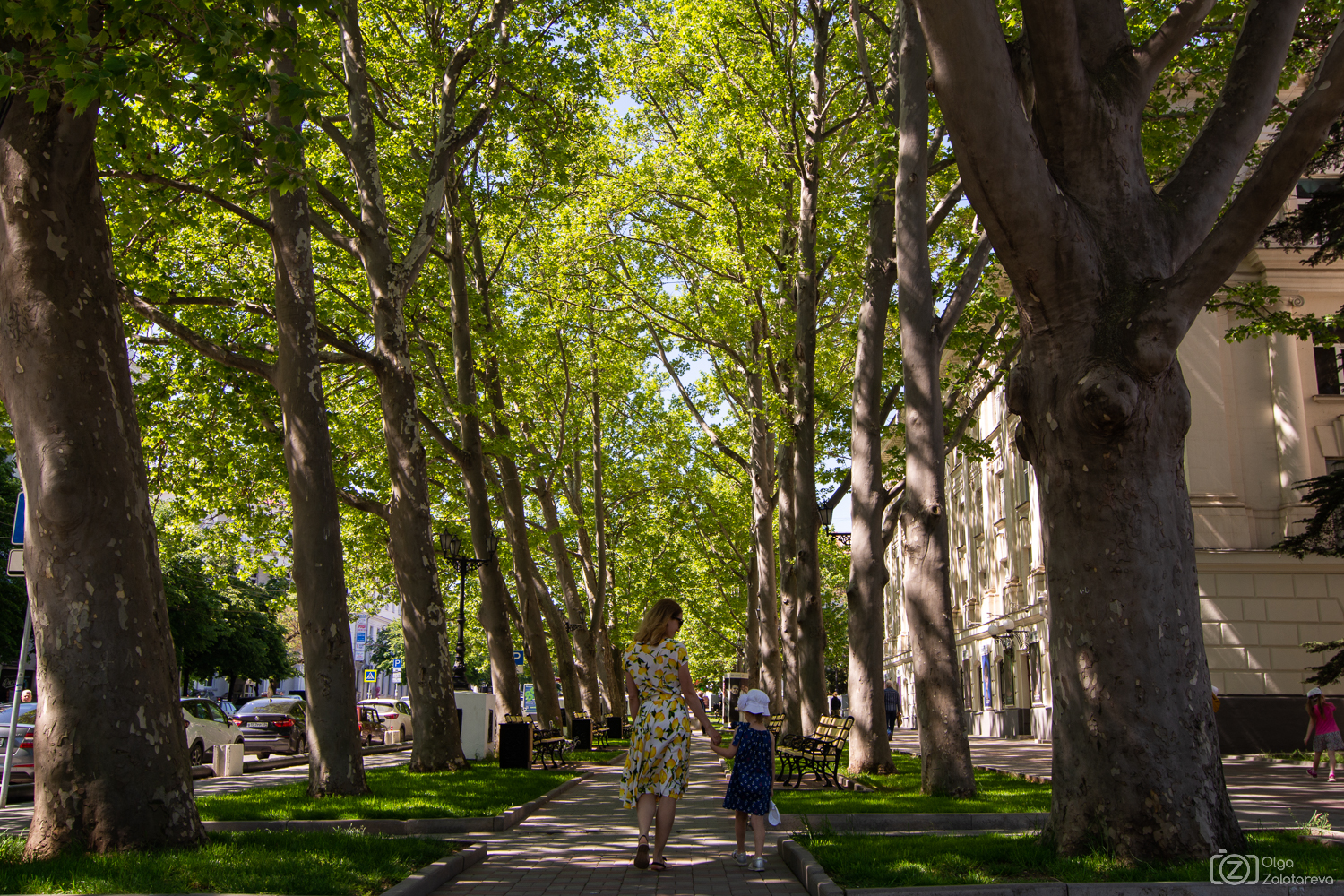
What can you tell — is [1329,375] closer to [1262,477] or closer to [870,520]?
[1262,477]

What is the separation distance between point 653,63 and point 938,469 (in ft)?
41.4

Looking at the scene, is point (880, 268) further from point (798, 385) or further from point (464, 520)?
point (464, 520)

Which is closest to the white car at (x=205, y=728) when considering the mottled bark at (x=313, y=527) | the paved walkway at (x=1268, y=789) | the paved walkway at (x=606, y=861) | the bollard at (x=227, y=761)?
the bollard at (x=227, y=761)

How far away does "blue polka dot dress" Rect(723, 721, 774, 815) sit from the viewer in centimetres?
800

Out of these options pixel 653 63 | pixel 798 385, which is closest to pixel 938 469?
pixel 798 385

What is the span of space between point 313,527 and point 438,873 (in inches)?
205

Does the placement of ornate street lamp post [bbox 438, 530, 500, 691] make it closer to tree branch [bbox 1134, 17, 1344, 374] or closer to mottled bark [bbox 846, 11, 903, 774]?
mottled bark [bbox 846, 11, 903, 774]

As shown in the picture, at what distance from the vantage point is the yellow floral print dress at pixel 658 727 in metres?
7.72

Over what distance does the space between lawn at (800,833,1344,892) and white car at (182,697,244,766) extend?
61.0ft

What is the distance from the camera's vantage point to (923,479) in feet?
41.2

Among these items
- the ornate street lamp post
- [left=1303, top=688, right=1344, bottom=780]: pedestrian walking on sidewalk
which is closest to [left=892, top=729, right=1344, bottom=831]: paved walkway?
[left=1303, top=688, right=1344, bottom=780]: pedestrian walking on sidewalk

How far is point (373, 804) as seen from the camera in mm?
10219

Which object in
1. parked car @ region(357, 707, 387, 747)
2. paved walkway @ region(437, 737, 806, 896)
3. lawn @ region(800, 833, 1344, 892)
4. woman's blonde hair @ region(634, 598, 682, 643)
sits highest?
woman's blonde hair @ region(634, 598, 682, 643)

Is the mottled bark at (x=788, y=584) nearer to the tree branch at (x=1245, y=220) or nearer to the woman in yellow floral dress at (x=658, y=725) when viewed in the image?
the woman in yellow floral dress at (x=658, y=725)
